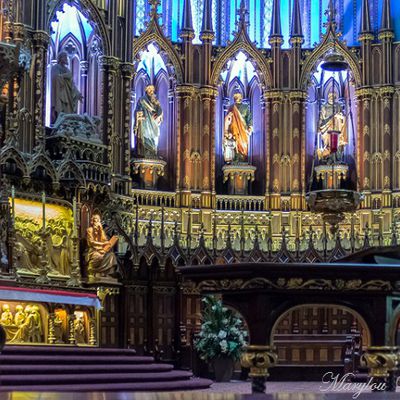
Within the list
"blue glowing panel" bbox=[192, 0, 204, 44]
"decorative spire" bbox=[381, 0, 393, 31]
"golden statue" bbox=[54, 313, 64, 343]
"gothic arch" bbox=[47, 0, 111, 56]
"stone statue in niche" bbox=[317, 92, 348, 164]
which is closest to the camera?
"golden statue" bbox=[54, 313, 64, 343]

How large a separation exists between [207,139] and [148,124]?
1.82m

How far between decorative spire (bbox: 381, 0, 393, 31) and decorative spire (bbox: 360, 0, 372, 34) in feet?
1.39

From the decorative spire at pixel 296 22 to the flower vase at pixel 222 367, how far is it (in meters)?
10.5

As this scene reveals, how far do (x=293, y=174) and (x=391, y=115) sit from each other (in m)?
3.43

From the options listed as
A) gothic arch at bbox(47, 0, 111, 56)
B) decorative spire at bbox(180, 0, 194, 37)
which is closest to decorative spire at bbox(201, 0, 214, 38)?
decorative spire at bbox(180, 0, 194, 37)

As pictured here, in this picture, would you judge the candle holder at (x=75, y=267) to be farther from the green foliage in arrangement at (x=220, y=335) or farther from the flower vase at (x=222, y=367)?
the flower vase at (x=222, y=367)

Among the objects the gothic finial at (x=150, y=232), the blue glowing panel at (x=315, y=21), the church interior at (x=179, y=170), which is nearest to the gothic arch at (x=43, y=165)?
the church interior at (x=179, y=170)

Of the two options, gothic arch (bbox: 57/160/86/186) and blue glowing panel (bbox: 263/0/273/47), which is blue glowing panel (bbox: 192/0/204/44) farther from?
gothic arch (bbox: 57/160/86/186)

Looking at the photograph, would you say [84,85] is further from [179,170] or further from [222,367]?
[222,367]

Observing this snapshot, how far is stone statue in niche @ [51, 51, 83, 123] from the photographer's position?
27.3 meters

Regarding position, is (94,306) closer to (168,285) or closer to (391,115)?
(168,285)

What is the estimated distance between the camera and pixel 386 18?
31797 mm

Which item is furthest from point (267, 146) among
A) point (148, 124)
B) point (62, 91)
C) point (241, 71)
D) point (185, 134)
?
point (62, 91)

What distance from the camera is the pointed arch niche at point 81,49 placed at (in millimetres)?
28578
